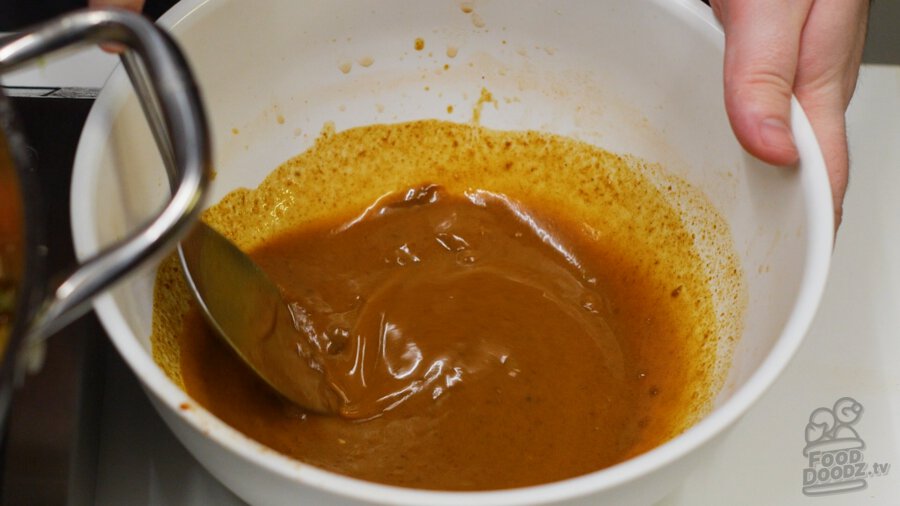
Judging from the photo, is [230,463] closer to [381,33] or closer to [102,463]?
[102,463]

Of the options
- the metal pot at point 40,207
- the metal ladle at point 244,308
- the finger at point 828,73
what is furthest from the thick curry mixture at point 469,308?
the metal pot at point 40,207

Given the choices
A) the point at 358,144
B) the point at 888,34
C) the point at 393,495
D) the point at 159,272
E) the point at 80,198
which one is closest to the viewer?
the point at 393,495

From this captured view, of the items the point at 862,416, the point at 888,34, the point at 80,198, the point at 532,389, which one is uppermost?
the point at 80,198

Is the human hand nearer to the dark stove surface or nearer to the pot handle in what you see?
the pot handle

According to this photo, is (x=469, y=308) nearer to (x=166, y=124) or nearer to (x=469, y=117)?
(x=469, y=117)

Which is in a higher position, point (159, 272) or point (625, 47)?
point (625, 47)

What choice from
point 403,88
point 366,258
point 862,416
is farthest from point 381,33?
point 862,416

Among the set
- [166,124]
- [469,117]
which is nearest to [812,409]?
[469,117]

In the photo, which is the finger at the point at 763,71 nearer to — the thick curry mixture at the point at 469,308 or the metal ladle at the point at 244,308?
the thick curry mixture at the point at 469,308

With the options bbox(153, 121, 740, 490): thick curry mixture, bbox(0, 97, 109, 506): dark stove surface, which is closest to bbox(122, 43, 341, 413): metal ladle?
bbox(153, 121, 740, 490): thick curry mixture
